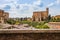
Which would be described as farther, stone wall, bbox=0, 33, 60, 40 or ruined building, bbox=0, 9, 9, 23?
ruined building, bbox=0, 9, 9, 23

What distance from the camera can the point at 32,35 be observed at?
3740 millimetres

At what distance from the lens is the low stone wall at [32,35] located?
3.69 metres

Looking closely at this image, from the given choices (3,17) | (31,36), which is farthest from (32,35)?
(3,17)

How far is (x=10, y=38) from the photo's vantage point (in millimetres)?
3707

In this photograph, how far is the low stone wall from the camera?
369 centimetres

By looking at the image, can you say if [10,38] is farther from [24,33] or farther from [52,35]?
[52,35]

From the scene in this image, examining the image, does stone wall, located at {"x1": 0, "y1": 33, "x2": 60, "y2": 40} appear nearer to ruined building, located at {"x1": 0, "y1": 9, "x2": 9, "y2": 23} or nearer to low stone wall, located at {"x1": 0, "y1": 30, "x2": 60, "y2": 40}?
low stone wall, located at {"x1": 0, "y1": 30, "x2": 60, "y2": 40}

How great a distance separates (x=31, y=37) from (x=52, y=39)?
609mm

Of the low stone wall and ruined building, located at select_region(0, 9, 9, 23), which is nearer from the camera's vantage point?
the low stone wall

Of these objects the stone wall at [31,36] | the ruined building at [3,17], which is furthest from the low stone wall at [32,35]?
the ruined building at [3,17]

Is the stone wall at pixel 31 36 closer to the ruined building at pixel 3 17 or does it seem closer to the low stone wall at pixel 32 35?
the low stone wall at pixel 32 35

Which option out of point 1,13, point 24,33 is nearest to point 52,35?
point 24,33

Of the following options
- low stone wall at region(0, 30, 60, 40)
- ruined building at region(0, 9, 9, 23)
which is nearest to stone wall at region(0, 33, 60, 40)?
low stone wall at region(0, 30, 60, 40)

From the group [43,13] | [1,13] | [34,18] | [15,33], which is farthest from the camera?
[43,13]
